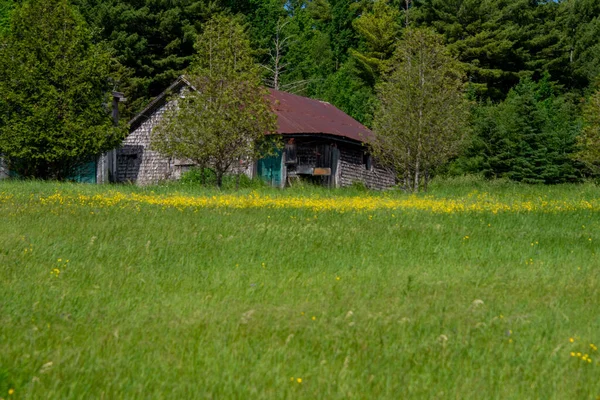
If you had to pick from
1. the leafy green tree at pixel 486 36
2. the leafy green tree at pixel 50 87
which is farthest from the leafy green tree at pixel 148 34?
the leafy green tree at pixel 50 87

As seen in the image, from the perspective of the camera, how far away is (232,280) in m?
8.41

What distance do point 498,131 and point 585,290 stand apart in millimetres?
33297

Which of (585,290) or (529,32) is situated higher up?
(529,32)

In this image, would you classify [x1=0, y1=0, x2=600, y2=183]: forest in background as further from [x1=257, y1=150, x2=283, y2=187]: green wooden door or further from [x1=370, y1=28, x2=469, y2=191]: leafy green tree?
[x1=370, y1=28, x2=469, y2=191]: leafy green tree

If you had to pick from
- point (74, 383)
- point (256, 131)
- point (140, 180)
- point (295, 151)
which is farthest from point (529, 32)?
point (74, 383)

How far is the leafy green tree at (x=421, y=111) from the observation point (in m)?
26.4

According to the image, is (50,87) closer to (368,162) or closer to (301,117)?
(301,117)

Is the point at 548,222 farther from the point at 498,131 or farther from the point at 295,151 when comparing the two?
the point at 498,131

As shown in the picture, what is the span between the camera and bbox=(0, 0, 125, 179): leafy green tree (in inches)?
1113

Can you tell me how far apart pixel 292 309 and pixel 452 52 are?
4973 cm

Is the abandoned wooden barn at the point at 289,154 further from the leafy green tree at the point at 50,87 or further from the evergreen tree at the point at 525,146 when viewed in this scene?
the evergreen tree at the point at 525,146

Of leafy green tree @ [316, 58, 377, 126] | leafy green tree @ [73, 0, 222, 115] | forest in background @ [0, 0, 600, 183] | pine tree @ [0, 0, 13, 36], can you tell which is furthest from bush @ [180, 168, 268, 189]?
pine tree @ [0, 0, 13, 36]

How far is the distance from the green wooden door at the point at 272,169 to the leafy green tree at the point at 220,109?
8740 millimetres

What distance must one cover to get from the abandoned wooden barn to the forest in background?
6931 mm
